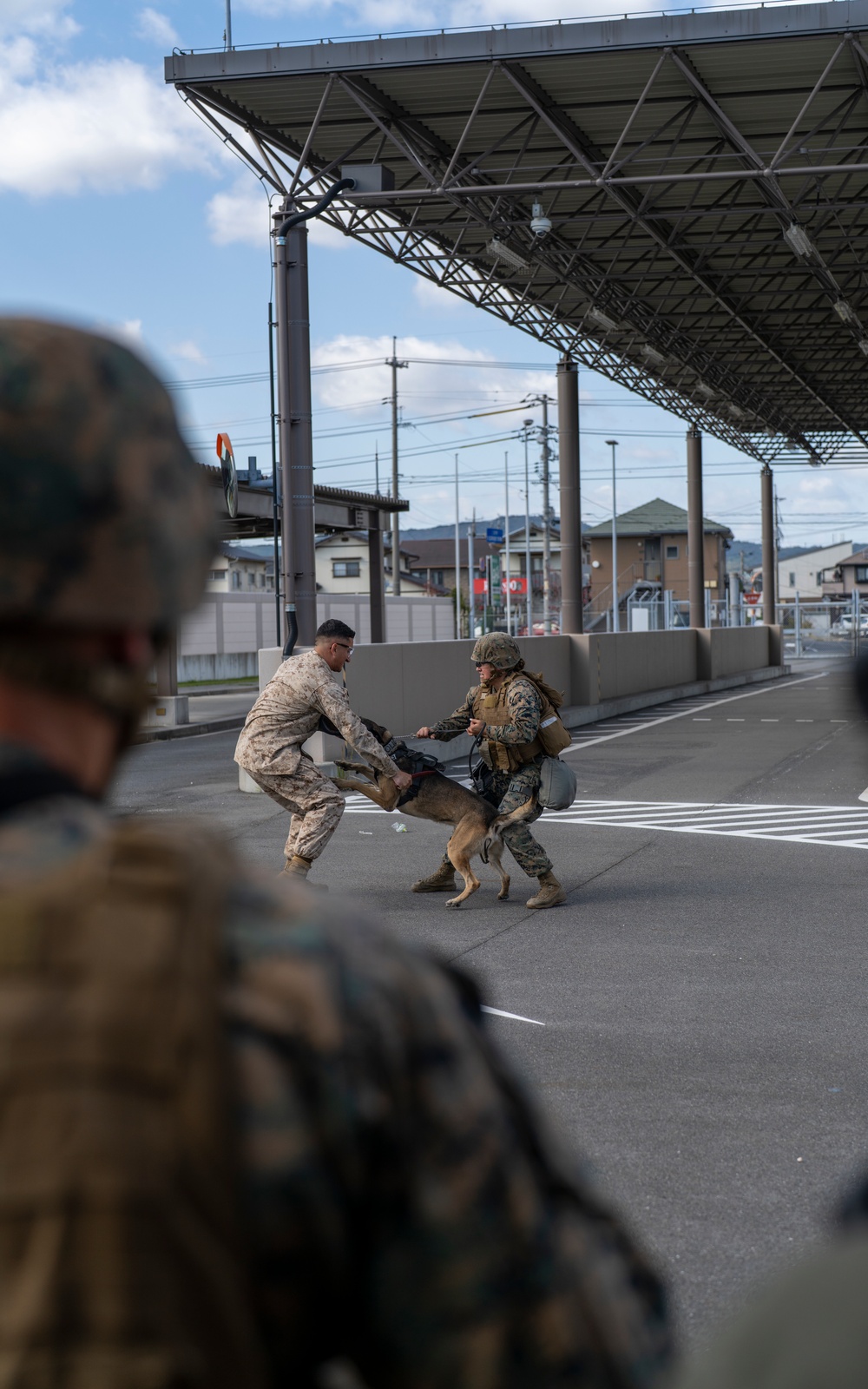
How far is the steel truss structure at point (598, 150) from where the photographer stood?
17.4 meters

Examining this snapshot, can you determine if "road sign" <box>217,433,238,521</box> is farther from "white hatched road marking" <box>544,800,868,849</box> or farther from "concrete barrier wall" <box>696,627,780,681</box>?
"concrete barrier wall" <box>696,627,780,681</box>

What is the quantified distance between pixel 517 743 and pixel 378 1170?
929 centimetres

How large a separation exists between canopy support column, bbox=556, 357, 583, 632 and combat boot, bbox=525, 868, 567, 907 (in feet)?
58.6

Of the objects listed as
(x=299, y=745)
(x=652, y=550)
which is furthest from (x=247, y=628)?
(x=652, y=550)

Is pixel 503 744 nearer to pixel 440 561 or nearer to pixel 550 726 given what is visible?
pixel 550 726

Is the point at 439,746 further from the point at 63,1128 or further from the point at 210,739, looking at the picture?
the point at 63,1128

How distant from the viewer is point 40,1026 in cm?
98

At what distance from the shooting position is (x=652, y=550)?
340 ft

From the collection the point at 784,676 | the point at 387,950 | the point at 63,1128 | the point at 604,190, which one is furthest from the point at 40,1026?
the point at 784,676

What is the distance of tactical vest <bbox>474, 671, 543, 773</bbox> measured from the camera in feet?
34.2

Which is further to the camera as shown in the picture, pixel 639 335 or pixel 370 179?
pixel 639 335

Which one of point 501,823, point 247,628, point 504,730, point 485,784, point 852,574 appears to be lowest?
point 501,823

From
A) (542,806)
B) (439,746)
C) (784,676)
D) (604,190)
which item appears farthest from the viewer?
(784,676)

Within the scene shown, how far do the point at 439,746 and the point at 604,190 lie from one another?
357 inches
